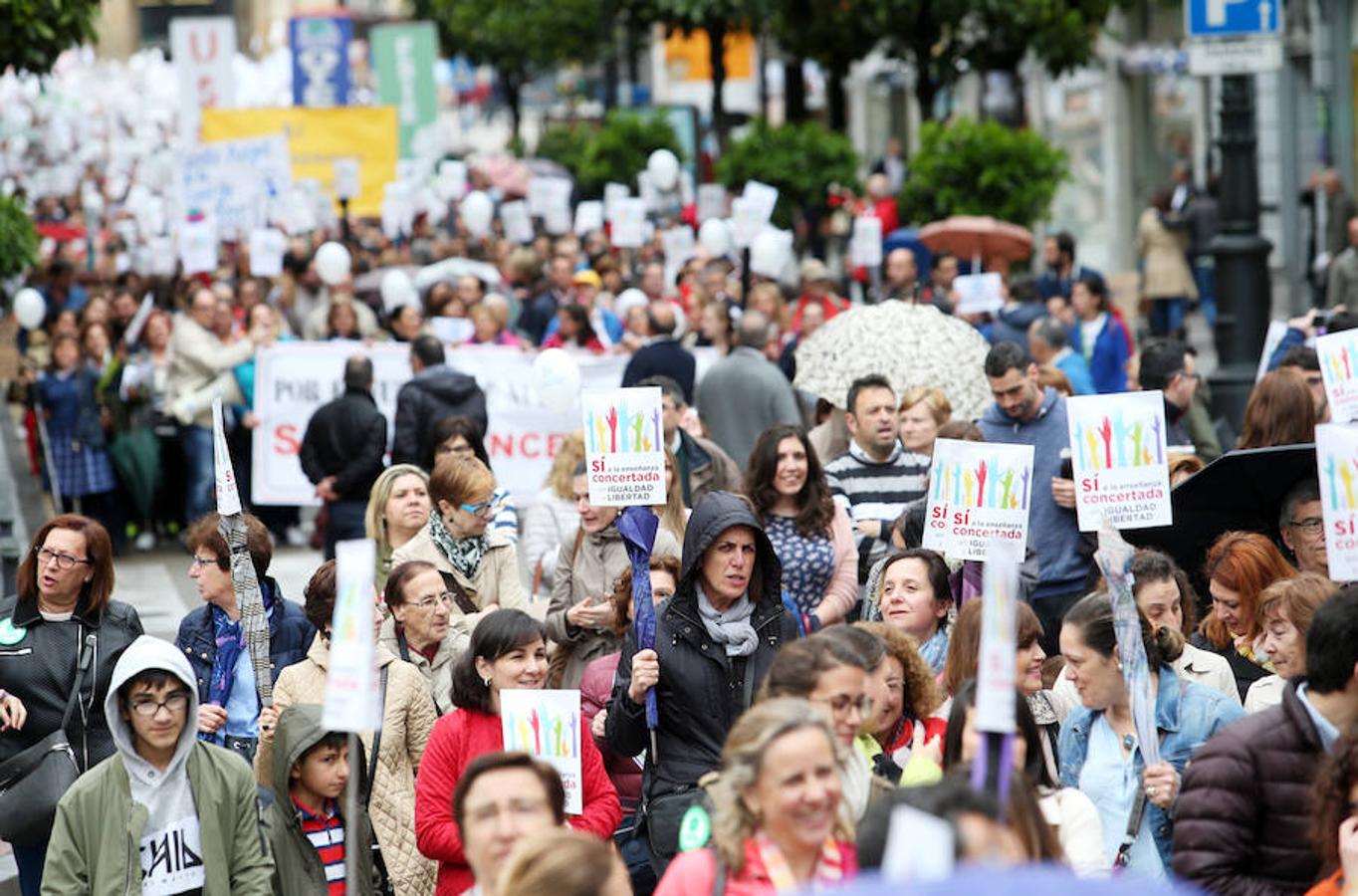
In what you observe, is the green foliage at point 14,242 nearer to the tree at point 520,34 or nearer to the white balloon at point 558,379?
the white balloon at point 558,379

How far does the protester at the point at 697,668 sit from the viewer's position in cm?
733

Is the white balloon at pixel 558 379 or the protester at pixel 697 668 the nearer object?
the protester at pixel 697 668

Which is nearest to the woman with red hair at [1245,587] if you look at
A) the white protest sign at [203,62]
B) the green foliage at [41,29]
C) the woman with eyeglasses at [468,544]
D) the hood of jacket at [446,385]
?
the woman with eyeglasses at [468,544]

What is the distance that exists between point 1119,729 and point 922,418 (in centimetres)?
439

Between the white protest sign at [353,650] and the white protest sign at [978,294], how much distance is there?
11.7 m

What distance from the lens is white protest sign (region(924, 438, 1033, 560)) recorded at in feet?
27.7

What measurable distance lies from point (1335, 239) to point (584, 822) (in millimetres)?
23308

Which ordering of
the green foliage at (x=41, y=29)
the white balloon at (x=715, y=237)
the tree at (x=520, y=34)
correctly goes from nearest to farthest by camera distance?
the green foliage at (x=41, y=29)
the white balloon at (x=715, y=237)
the tree at (x=520, y=34)

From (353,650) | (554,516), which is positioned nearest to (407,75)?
(554,516)

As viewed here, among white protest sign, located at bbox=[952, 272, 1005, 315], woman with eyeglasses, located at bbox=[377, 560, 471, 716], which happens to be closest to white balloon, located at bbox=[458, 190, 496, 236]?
white protest sign, located at bbox=[952, 272, 1005, 315]

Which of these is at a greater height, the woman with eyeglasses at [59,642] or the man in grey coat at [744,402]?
the man in grey coat at [744,402]

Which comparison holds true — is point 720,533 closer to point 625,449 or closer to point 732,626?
point 732,626

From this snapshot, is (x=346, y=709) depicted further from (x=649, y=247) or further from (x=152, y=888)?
(x=649, y=247)

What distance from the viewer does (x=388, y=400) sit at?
16.0m
